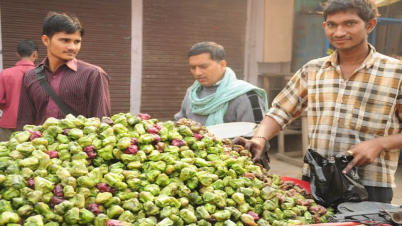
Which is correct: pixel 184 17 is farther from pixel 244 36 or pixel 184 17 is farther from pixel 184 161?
pixel 184 161

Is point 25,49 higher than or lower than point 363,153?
higher

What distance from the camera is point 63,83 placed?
121 inches

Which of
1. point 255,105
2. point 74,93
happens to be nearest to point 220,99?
point 255,105

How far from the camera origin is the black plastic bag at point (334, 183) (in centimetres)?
198

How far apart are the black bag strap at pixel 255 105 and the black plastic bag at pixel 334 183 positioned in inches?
46.1

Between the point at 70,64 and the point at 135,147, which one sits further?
the point at 70,64

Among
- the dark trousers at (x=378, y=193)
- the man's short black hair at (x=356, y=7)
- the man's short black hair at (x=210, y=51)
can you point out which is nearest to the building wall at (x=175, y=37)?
the man's short black hair at (x=210, y=51)

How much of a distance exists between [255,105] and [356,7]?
1286mm

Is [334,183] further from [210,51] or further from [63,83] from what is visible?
[63,83]

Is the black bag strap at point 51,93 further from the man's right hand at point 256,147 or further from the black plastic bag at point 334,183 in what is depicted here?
the black plastic bag at point 334,183

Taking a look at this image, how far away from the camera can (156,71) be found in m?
6.86

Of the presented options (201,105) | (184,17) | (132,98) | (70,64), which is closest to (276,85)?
(184,17)

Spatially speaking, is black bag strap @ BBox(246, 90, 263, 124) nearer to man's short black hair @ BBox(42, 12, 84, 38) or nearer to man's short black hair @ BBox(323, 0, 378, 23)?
man's short black hair @ BBox(323, 0, 378, 23)

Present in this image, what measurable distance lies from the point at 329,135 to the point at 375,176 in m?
0.35
